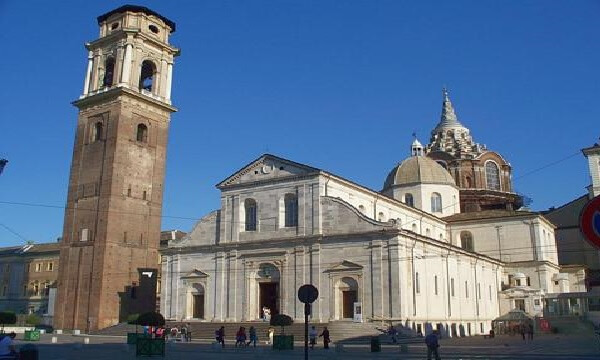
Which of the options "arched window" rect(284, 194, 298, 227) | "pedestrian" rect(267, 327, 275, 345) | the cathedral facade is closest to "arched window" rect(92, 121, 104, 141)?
the cathedral facade

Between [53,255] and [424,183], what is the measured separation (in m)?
47.8

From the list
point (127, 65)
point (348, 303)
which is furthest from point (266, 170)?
point (127, 65)

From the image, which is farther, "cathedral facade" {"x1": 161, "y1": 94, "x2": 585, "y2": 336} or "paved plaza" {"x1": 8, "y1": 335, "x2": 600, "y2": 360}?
"cathedral facade" {"x1": 161, "y1": 94, "x2": 585, "y2": 336}

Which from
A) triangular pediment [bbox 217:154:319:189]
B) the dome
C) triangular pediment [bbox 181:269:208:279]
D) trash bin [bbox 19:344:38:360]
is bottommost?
trash bin [bbox 19:344:38:360]

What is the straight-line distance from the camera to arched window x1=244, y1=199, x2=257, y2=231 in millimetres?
46781

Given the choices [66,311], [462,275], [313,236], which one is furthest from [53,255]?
[462,275]

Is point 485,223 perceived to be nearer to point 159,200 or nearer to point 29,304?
point 159,200

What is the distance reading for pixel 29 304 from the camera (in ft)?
251

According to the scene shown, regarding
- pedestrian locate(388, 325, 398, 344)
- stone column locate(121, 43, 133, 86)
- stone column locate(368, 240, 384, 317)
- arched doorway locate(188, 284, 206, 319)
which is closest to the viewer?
pedestrian locate(388, 325, 398, 344)

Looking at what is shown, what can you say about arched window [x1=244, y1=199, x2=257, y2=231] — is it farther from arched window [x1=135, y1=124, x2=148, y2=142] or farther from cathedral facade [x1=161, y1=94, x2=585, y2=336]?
arched window [x1=135, y1=124, x2=148, y2=142]

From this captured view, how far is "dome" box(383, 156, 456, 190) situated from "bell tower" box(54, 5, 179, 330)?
80.1 ft

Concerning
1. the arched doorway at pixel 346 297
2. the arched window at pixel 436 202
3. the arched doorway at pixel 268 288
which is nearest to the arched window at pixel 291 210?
the arched doorway at pixel 268 288

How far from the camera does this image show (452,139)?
263 ft

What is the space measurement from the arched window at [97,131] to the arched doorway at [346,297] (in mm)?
28134
